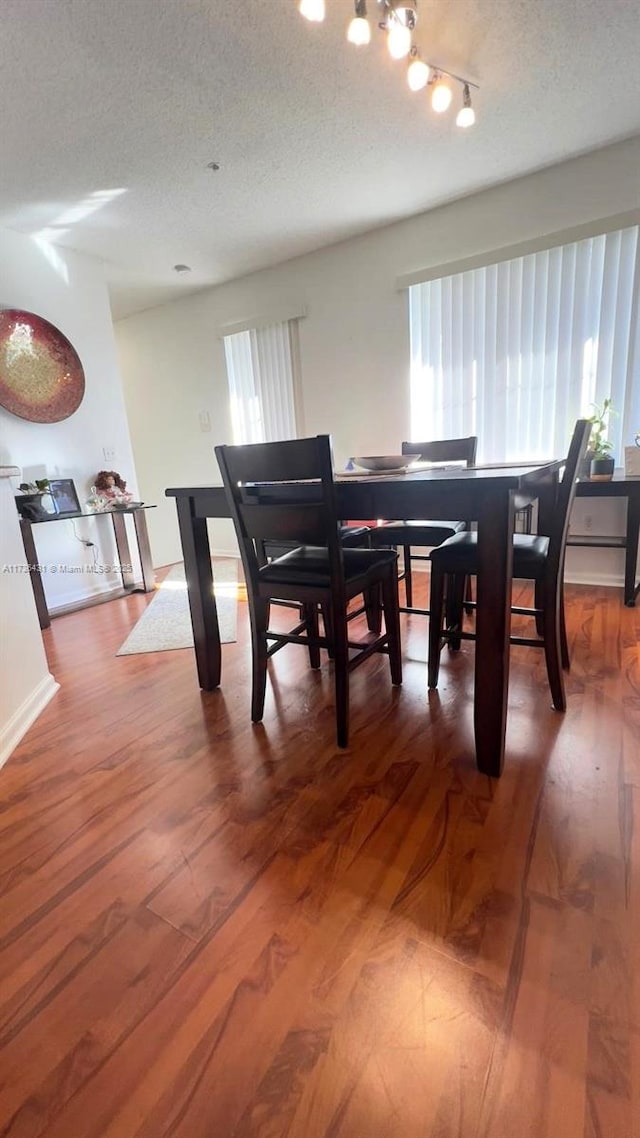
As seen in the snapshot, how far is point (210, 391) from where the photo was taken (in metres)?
4.52

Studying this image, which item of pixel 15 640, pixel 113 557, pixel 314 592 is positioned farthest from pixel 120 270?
pixel 314 592

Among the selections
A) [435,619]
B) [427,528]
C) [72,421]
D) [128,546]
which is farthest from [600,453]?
[72,421]

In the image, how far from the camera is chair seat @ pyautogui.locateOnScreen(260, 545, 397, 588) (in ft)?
5.09

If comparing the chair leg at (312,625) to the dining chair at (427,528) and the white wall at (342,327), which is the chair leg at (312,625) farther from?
the white wall at (342,327)

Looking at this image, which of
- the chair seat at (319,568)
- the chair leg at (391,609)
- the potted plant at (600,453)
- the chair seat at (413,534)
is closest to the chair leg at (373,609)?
the chair seat at (413,534)

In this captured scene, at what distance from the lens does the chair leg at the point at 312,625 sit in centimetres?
195

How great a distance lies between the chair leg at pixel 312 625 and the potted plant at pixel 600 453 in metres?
1.76

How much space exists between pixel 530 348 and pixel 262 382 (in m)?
2.23

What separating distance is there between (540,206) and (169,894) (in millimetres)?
3744

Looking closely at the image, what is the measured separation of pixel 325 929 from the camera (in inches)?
36.7

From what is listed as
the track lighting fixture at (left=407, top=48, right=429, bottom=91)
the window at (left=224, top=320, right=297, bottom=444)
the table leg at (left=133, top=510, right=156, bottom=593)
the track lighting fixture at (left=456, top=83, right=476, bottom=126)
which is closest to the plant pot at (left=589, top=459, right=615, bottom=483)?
the track lighting fixture at (left=456, top=83, right=476, bottom=126)

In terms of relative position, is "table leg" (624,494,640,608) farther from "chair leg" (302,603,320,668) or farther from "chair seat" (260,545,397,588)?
"chair leg" (302,603,320,668)

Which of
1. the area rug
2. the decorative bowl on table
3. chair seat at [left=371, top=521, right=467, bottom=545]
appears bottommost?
the area rug

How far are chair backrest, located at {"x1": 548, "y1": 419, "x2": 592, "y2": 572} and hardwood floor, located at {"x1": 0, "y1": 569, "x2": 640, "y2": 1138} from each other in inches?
21.8
